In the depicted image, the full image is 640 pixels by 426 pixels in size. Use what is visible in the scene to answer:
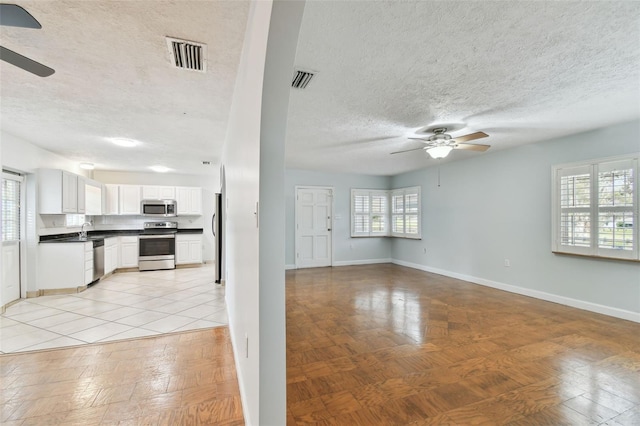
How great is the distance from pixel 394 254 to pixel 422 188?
2.04 metres

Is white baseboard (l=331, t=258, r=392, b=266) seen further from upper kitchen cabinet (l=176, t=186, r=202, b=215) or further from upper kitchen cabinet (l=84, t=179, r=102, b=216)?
upper kitchen cabinet (l=84, t=179, r=102, b=216)

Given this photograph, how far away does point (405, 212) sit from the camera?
7.20 m

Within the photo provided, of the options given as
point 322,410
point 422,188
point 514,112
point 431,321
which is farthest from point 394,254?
point 322,410

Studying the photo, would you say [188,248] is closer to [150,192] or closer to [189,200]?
[189,200]

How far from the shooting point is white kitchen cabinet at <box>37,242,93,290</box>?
448 cm

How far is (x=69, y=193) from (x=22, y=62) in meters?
4.11

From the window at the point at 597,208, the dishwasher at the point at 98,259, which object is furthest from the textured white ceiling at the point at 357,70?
the dishwasher at the point at 98,259

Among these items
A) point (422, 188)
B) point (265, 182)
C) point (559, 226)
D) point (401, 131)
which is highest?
point (401, 131)

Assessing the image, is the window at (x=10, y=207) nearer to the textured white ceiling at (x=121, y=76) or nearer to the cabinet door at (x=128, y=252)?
the textured white ceiling at (x=121, y=76)

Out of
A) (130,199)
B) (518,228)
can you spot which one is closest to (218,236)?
(130,199)

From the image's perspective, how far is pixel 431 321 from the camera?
3.36 metres

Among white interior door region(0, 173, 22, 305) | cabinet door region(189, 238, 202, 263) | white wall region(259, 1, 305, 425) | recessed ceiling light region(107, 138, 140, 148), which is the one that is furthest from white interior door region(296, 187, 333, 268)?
white wall region(259, 1, 305, 425)

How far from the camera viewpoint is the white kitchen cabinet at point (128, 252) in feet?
21.3

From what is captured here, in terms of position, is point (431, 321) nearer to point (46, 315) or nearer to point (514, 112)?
point (514, 112)
